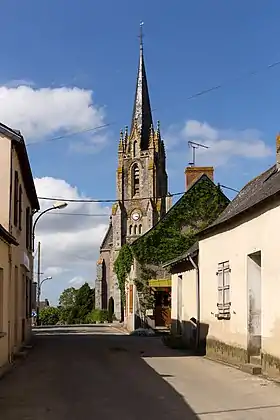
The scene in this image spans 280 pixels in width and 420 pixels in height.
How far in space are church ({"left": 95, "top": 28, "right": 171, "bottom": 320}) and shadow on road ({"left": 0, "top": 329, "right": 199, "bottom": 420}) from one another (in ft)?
216

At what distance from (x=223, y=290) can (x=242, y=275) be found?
2.00 meters

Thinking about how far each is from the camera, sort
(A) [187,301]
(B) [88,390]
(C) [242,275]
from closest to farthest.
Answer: (B) [88,390], (C) [242,275], (A) [187,301]

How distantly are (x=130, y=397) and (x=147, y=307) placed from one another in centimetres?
2638

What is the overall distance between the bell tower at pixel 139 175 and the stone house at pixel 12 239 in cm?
6078

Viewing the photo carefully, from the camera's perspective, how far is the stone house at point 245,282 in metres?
14.1

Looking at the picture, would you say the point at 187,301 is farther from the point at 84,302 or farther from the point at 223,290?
the point at 84,302

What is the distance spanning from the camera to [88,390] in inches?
506

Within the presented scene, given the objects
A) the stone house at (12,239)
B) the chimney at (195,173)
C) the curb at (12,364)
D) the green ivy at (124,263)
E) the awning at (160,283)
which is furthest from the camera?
the green ivy at (124,263)

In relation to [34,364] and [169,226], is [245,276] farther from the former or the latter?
[169,226]

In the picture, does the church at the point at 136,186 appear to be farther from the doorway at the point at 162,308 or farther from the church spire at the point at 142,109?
the doorway at the point at 162,308

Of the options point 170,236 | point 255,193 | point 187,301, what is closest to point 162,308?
point 170,236

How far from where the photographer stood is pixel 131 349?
23.7m

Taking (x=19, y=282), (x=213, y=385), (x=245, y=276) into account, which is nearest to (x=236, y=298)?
(x=245, y=276)

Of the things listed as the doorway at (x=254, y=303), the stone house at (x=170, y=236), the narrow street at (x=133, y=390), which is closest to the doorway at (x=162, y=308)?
the stone house at (x=170, y=236)
